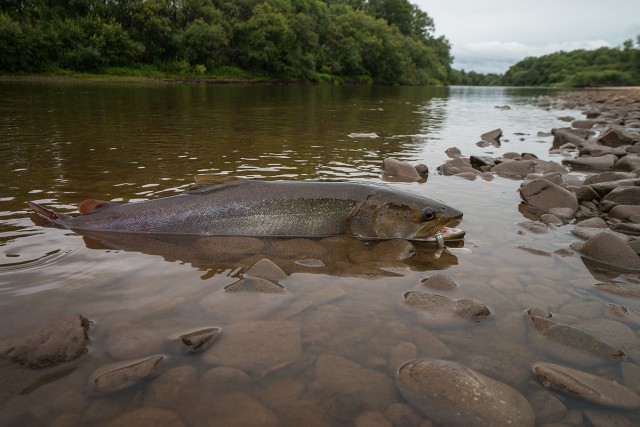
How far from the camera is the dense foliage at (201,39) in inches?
1732

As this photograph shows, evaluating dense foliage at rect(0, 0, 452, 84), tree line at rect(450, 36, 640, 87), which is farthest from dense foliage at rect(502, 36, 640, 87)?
dense foliage at rect(0, 0, 452, 84)

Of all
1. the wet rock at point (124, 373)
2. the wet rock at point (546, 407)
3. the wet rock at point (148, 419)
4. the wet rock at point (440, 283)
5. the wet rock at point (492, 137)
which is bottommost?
the wet rock at point (546, 407)

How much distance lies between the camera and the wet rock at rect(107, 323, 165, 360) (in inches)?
96.6

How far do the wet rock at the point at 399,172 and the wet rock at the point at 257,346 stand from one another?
4.98 meters

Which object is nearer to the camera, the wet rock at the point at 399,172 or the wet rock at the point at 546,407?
the wet rock at the point at 546,407

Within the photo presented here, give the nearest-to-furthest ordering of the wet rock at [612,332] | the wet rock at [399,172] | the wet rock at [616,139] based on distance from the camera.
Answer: the wet rock at [612,332] < the wet rock at [399,172] < the wet rock at [616,139]

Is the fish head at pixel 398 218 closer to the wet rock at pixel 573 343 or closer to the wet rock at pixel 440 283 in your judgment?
the wet rock at pixel 440 283

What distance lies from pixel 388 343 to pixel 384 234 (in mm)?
2005

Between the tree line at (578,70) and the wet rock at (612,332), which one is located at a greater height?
the tree line at (578,70)

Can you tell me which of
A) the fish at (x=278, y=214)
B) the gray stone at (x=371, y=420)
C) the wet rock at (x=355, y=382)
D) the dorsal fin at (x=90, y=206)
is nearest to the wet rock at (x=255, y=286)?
the wet rock at (x=355, y=382)

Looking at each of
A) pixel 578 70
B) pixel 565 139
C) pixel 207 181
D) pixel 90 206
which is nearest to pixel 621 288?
pixel 207 181

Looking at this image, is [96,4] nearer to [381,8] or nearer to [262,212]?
[262,212]

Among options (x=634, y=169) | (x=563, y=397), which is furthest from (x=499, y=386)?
(x=634, y=169)

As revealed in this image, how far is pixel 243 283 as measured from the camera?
328 centimetres
